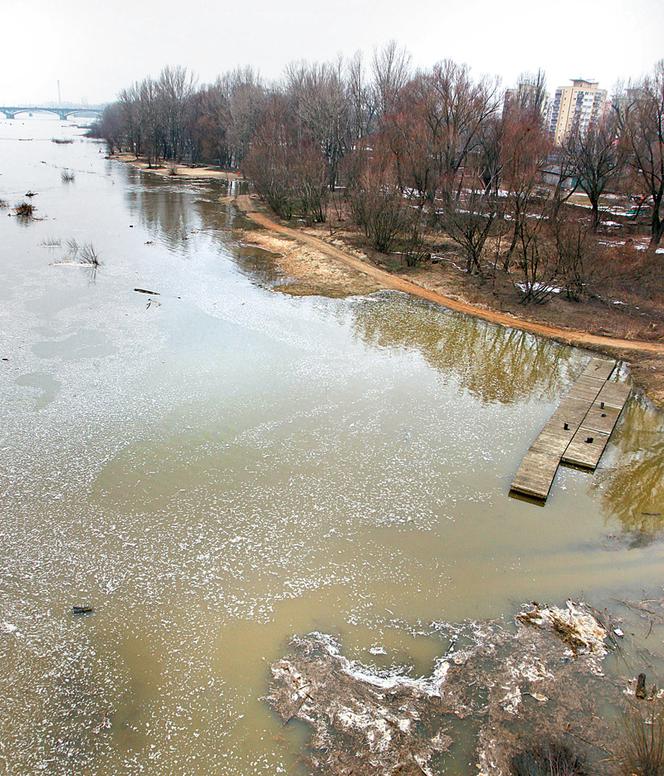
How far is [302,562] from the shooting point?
7.32 m

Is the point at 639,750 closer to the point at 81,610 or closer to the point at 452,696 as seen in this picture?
the point at 452,696

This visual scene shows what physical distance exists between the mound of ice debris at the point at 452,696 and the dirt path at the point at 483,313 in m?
10.4

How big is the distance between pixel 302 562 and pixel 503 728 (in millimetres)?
2987

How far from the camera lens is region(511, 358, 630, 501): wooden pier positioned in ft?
30.1

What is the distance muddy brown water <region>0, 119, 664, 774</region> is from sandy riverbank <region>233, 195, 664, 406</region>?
1.02m

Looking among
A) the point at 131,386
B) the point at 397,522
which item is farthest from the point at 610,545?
the point at 131,386

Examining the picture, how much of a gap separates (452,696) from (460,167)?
29.5m

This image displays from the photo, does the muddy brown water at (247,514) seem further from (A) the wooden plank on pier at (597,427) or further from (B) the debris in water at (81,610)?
(A) the wooden plank on pier at (597,427)

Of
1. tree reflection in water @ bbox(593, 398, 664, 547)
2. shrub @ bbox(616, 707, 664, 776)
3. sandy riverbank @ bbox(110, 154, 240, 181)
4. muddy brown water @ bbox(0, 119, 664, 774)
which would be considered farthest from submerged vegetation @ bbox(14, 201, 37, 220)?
shrub @ bbox(616, 707, 664, 776)

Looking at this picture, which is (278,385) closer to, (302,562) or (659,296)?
(302,562)

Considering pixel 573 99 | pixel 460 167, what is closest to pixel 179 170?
pixel 460 167

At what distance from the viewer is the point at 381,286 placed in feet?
66.1

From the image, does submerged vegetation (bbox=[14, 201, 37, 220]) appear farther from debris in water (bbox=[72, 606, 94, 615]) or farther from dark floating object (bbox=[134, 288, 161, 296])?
debris in water (bbox=[72, 606, 94, 615])

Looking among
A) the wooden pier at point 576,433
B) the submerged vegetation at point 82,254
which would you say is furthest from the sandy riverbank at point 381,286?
the submerged vegetation at point 82,254
